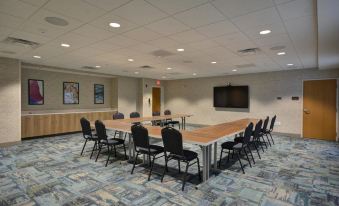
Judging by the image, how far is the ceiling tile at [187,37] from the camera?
10.9 ft

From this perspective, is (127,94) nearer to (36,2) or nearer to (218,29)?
(218,29)

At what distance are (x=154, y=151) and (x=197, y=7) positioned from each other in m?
2.40

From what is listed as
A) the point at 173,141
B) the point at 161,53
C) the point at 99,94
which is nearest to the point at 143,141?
the point at 173,141

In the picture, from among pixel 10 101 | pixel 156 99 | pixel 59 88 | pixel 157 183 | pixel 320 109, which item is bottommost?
pixel 157 183

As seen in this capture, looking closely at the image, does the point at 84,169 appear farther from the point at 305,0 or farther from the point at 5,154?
the point at 305,0

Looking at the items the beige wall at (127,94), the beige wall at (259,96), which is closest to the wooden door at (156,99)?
the beige wall at (259,96)

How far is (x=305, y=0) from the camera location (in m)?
2.20

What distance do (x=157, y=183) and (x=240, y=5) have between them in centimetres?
283

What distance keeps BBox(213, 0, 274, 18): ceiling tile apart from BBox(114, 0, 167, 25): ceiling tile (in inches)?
29.7

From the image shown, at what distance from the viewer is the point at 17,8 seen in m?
2.45

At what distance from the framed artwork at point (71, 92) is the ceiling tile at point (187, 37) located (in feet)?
19.7

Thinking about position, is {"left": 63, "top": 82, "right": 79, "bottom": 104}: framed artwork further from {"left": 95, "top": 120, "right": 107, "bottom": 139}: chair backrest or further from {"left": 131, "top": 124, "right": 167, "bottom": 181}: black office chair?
{"left": 131, "top": 124, "right": 167, "bottom": 181}: black office chair

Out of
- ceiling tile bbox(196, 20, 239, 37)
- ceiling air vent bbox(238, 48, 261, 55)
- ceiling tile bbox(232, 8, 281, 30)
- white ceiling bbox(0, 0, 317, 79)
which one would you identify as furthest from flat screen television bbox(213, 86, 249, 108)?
ceiling tile bbox(232, 8, 281, 30)

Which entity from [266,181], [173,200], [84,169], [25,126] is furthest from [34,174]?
[266,181]
